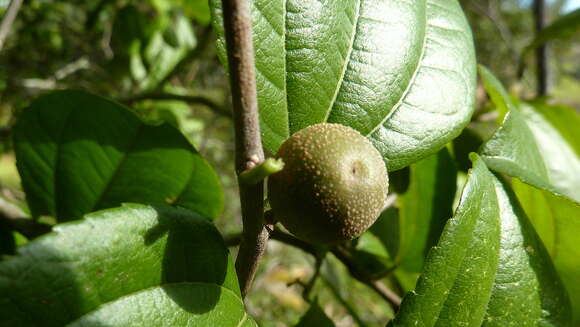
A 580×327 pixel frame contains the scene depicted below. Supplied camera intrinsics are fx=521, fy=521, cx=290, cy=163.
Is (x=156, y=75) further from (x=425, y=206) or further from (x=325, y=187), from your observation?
(x=325, y=187)

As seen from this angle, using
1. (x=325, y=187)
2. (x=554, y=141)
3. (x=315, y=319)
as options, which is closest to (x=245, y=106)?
(x=325, y=187)

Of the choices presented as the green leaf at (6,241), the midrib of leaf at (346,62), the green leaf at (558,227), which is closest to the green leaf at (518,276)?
the green leaf at (558,227)

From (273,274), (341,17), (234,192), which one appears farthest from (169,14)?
(234,192)

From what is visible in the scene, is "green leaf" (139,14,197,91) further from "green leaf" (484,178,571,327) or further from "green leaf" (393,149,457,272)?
"green leaf" (484,178,571,327)

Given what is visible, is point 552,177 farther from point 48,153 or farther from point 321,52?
point 48,153

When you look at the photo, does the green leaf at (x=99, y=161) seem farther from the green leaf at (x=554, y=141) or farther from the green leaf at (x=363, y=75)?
the green leaf at (x=554, y=141)

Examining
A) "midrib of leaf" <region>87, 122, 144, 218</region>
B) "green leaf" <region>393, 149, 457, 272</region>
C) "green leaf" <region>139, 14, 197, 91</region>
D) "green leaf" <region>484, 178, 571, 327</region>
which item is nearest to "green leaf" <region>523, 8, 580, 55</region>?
"green leaf" <region>393, 149, 457, 272</region>

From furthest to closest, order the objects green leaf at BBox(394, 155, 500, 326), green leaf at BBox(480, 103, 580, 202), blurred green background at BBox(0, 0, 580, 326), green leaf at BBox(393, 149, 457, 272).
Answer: blurred green background at BBox(0, 0, 580, 326) < green leaf at BBox(393, 149, 457, 272) < green leaf at BBox(480, 103, 580, 202) < green leaf at BBox(394, 155, 500, 326)

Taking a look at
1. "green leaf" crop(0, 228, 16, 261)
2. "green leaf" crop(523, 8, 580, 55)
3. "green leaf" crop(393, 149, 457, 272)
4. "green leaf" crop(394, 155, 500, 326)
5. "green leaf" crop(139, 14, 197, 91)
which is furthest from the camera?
"green leaf" crop(139, 14, 197, 91)
